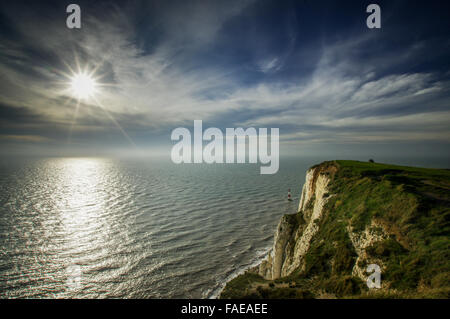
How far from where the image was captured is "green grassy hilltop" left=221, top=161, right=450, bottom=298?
9.31 m

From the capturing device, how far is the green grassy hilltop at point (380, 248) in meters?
9.31

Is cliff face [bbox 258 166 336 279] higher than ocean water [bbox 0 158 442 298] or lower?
higher

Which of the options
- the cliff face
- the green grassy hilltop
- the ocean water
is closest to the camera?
the green grassy hilltop

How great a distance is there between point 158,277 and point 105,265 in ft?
26.8

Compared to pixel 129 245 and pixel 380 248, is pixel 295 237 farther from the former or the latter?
pixel 129 245

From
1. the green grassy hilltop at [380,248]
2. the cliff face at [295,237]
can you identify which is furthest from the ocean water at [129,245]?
the green grassy hilltop at [380,248]

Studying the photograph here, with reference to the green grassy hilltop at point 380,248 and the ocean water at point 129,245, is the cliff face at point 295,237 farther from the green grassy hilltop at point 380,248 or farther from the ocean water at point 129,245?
the ocean water at point 129,245

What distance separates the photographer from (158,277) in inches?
866

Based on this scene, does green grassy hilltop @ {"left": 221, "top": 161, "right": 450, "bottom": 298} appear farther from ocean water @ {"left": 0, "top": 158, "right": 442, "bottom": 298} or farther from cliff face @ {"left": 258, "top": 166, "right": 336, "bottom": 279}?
ocean water @ {"left": 0, "top": 158, "right": 442, "bottom": 298}

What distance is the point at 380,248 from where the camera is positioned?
1142 cm

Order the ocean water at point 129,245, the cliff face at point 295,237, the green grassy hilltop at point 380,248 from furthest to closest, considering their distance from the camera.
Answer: the ocean water at point 129,245 < the cliff face at point 295,237 < the green grassy hilltop at point 380,248

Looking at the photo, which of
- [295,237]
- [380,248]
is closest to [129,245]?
[295,237]

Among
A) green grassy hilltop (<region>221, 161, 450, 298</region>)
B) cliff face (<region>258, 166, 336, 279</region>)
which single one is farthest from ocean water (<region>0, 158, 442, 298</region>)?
green grassy hilltop (<region>221, 161, 450, 298</region>)
